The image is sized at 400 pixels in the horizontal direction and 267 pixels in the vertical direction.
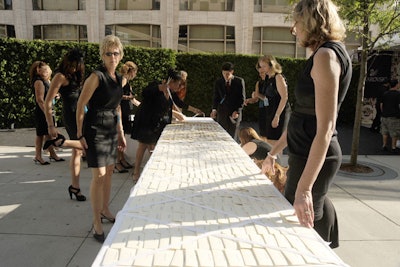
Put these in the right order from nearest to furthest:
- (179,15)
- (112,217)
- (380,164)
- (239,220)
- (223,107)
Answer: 1. (239,220)
2. (112,217)
3. (223,107)
4. (380,164)
5. (179,15)

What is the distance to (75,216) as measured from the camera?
13.2 ft

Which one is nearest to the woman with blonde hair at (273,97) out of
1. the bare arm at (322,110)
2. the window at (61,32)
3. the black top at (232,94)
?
the black top at (232,94)

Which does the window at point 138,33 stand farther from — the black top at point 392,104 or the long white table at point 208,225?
the long white table at point 208,225

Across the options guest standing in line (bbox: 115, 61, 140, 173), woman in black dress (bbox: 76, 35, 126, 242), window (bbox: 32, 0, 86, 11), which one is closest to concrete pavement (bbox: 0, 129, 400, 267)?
guest standing in line (bbox: 115, 61, 140, 173)

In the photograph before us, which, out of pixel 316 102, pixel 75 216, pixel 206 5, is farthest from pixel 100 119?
pixel 206 5

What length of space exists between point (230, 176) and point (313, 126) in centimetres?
74

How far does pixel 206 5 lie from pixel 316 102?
21.7 meters

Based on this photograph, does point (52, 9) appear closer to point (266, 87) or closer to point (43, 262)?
point (266, 87)

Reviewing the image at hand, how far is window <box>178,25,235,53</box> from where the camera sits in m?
22.0

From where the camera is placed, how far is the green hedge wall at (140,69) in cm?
1009

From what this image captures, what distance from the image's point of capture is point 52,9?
22.1 m

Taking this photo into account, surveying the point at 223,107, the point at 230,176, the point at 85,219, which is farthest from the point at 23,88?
the point at 230,176

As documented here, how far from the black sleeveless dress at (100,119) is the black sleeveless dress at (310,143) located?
190cm

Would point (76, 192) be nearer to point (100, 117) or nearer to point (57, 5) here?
point (100, 117)
